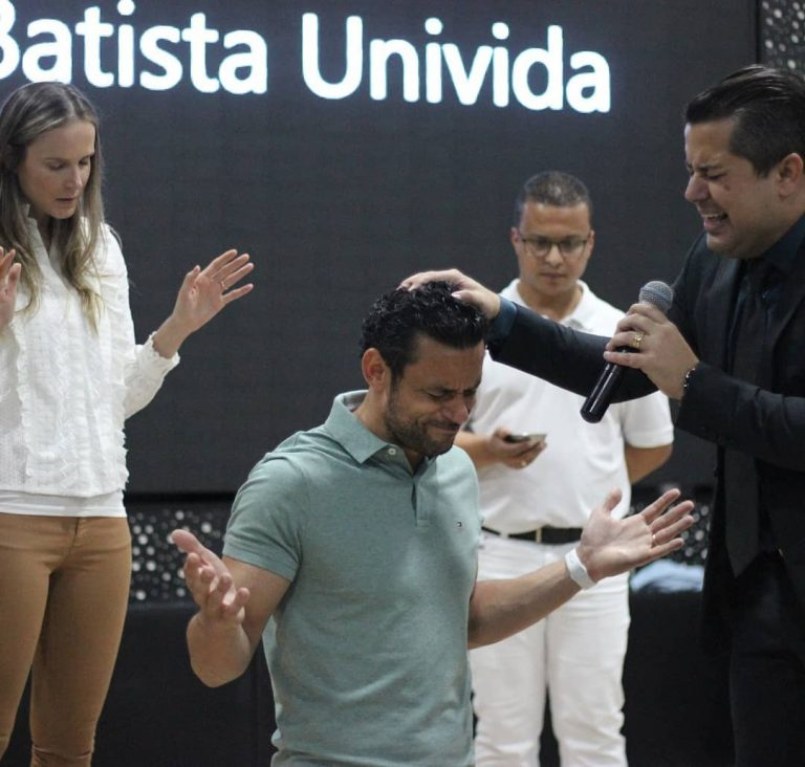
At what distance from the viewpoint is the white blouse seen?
11.5 ft

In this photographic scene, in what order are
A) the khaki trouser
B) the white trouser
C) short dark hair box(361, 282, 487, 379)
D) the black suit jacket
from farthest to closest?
1. the white trouser
2. the khaki trouser
3. short dark hair box(361, 282, 487, 379)
4. the black suit jacket

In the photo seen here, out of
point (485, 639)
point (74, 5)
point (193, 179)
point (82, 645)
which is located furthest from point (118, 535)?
point (74, 5)

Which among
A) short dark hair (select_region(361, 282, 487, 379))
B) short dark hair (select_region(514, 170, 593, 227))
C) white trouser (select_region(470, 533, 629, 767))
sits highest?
short dark hair (select_region(514, 170, 593, 227))

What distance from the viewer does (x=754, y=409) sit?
2.52 metres

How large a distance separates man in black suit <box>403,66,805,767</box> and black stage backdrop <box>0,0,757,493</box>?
2098mm

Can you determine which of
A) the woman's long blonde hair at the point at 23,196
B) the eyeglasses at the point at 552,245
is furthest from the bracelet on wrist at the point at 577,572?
the eyeglasses at the point at 552,245

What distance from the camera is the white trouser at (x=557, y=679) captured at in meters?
4.34

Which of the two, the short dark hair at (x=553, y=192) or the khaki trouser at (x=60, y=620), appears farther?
the short dark hair at (x=553, y=192)

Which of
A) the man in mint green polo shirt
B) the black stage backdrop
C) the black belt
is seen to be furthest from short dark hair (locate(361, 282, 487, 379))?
the black stage backdrop

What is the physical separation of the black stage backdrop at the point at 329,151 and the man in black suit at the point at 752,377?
2098mm

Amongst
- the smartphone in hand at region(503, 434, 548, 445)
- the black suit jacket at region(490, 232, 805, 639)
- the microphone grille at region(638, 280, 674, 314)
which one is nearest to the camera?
the black suit jacket at region(490, 232, 805, 639)

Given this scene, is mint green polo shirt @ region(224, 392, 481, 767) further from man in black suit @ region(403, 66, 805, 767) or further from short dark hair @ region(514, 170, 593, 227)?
short dark hair @ region(514, 170, 593, 227)

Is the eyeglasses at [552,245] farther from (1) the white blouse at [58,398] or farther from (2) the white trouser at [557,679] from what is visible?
(1) the white blouse at [58,398]

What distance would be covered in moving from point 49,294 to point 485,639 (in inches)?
55.7
